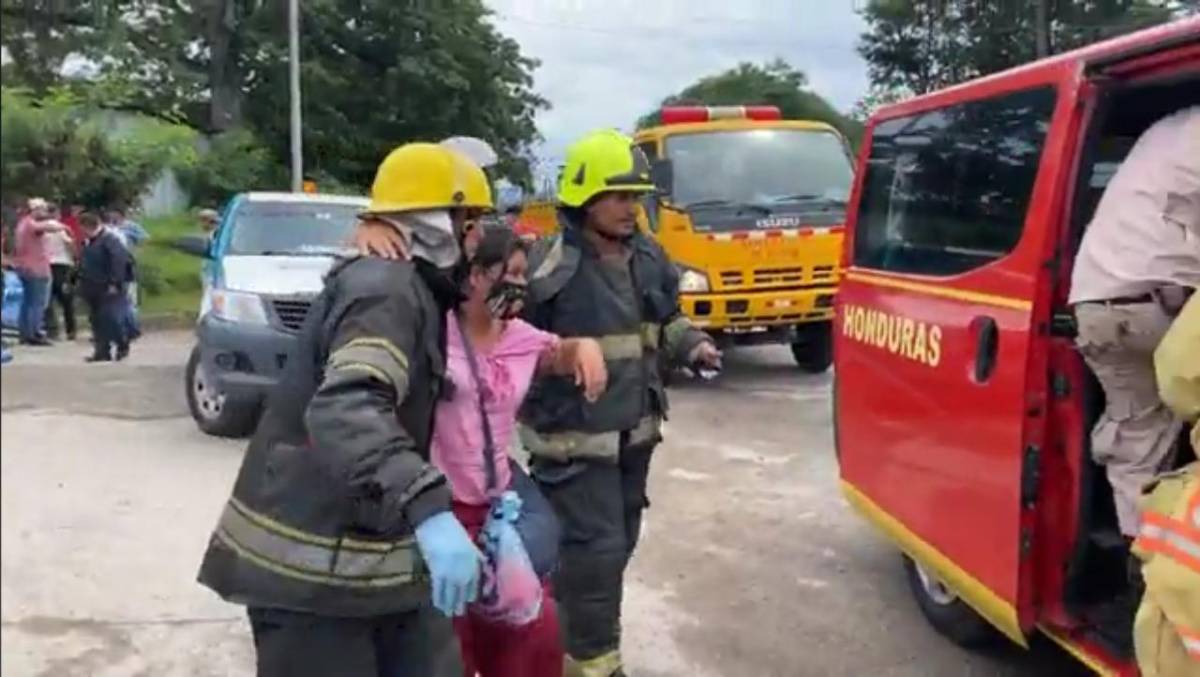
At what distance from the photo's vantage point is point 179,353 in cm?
356

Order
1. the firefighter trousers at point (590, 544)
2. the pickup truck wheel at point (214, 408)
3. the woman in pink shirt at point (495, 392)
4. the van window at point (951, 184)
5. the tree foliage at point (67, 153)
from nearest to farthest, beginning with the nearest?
the tree foliage at point (67, 153), the woman in pink shirt at point (495, 392), the van window at point (951, 184), the firefighter trousers at point (590, 544), the pickup truck wheel at point (214, 408)

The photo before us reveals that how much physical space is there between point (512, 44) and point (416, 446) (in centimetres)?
87

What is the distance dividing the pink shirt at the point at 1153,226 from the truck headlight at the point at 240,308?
129 inches

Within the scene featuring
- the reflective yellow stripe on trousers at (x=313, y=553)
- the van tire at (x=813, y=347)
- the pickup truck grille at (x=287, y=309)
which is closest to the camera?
the reflective yellow stripe on trousers at (x=313, y=553)

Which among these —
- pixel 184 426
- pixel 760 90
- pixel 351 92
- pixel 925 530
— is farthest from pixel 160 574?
pixel 760 90

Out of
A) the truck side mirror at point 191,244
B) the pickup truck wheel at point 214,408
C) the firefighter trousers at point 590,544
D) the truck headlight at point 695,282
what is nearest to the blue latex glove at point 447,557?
the truck side mirror at point 191,244

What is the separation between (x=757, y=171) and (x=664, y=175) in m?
0.78

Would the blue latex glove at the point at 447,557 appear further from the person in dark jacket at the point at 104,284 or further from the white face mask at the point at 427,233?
the person in dark jacket at the point at 104,284

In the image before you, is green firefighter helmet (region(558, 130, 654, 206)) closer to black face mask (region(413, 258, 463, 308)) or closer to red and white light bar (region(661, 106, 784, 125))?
black face mask (region(413, 258, 463, 308))

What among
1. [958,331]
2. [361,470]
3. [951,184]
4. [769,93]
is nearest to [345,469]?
[361,470]

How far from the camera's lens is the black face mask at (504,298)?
10.1 ft

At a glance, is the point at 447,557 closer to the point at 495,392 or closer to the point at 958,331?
the point at 495,392

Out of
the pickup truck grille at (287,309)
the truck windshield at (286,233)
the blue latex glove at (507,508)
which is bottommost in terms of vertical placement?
the blue latex glove at (507,508)

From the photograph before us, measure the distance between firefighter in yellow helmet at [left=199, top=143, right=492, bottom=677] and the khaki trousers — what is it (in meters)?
1.56
